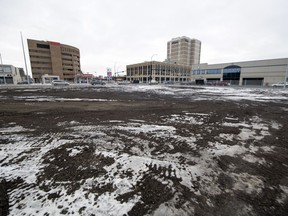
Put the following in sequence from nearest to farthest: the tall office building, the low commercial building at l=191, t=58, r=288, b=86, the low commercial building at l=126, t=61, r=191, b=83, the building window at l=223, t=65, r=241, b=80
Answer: the low commercial building at l=191, t=58, r=288, b=86 → the building window at l=223, t=65, r=241, b=80 → the low commercial building at l=126, t=61, r=191, b=83 → the tall office building

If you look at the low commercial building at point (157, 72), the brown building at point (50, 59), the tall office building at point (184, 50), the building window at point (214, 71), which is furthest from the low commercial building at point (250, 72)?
the brown building at point (50, 59)

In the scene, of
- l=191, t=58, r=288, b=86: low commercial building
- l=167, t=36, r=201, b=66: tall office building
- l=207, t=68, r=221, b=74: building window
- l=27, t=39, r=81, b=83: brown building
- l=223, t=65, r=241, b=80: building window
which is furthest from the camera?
l=167, t=36, r=201, b=66: tall office building

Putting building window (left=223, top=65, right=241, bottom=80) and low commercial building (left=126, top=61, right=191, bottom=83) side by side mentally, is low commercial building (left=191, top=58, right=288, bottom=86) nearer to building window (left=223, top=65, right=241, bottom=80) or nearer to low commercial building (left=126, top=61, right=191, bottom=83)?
building window (left=223, top=65, right=241, bottom=80)

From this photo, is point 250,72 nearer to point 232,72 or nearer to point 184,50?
point 232,72

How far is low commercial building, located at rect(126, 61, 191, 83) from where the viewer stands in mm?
93062

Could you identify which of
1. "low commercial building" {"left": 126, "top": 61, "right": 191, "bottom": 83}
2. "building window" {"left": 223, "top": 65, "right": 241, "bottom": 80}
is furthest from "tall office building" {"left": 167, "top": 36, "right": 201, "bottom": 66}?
"building window" {"left": 223, "top": 65, "right": 241, "bottom": 80}

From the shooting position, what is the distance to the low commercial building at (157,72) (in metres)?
93.1

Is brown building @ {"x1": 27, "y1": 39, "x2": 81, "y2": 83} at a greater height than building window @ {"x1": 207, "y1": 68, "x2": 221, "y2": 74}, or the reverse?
brown building @ {"x1": 27, "y1": 39, "x2": 81, "y2": 83}

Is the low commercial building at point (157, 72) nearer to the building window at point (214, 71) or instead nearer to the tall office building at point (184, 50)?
the tall office building at point (184, 50)

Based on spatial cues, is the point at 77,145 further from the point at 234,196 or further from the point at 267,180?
the point at 267,180

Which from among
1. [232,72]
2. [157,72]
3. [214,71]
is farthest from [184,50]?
[232,72]

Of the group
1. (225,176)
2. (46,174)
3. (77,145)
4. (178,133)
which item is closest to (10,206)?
(46,174)

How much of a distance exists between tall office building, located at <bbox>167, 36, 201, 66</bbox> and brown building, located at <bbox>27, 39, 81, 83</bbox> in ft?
262

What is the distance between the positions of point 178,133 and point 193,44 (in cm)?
14695
